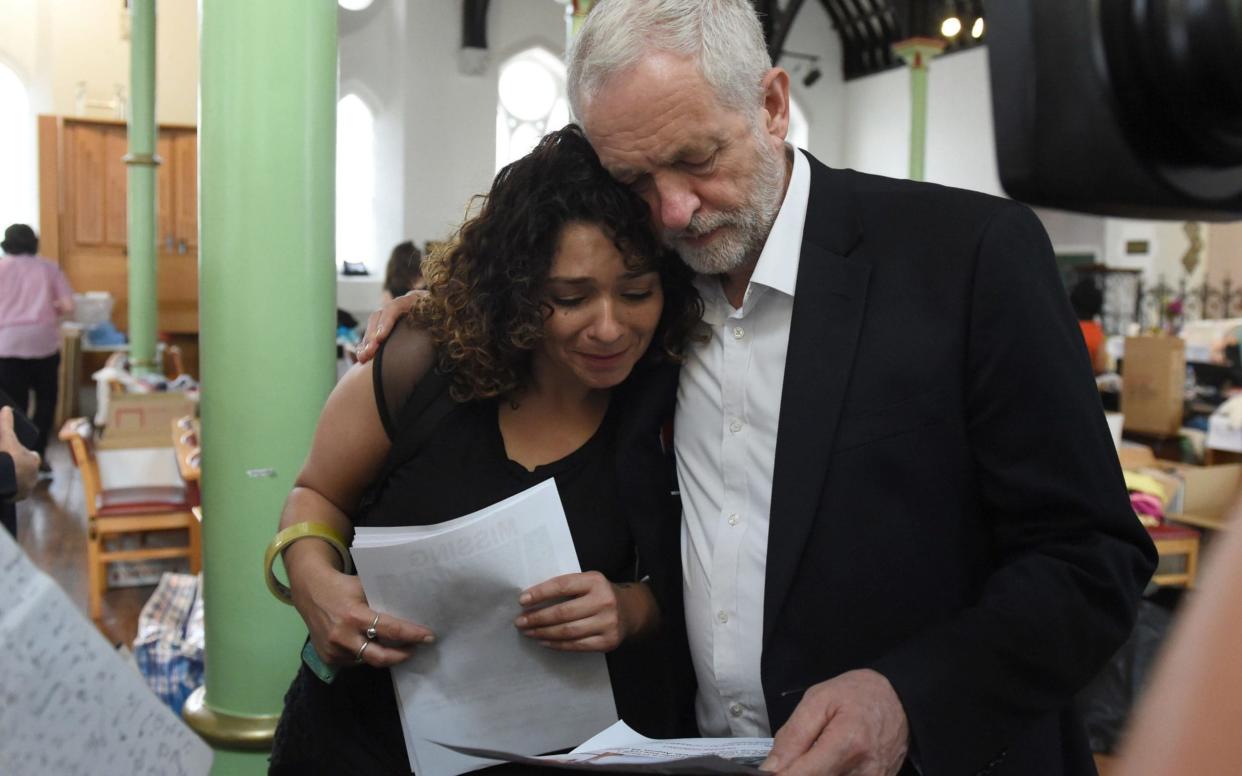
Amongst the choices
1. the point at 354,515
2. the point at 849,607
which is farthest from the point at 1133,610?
the point at 354,515

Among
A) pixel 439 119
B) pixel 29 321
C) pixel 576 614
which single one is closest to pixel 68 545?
pixel 29 321

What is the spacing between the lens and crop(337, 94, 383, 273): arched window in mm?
15367

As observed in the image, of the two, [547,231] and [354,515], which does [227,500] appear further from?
[547,231]

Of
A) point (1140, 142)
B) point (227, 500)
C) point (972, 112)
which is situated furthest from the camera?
point (972, 112)

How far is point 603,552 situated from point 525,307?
0.38 metres

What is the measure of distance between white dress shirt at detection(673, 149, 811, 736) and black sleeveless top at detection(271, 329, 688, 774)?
0.34 ft

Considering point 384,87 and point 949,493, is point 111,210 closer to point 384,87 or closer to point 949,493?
point 384,87

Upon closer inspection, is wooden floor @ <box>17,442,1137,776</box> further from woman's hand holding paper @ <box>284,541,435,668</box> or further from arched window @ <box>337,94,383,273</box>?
arched window @ <box>337,94,383,273</box>

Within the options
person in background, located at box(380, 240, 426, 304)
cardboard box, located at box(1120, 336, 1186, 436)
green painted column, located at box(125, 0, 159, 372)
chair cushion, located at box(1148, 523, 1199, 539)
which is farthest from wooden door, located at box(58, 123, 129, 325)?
chair cushion, located at box(1148, 523, 1199, 539)

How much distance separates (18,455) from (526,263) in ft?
6.80

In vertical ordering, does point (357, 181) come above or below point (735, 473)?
above

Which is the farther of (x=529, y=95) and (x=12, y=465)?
(x=529, y=95)

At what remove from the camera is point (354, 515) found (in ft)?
5.98

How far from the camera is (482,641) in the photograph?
1.60 meters
